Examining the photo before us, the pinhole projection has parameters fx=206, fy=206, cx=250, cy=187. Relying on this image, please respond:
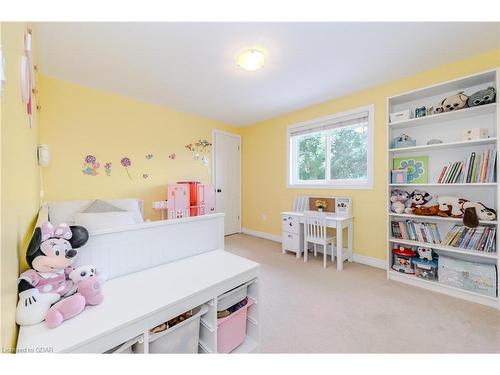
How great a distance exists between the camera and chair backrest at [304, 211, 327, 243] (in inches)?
106

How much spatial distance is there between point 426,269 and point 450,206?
26.6 inches

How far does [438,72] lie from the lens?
217 centimetres

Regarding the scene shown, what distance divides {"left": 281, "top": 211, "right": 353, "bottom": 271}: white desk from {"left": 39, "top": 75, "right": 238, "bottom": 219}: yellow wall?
1.84m

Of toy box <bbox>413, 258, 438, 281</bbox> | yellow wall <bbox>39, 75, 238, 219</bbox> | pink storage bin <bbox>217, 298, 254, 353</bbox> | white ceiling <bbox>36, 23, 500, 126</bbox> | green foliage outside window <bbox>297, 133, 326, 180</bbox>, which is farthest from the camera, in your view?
green foliage outside window <bbox>297, 133, 326, 180</bbox>

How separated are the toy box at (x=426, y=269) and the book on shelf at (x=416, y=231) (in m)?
0.21

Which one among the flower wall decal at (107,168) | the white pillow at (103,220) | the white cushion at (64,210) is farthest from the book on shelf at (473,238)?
the flower wall decal at (107,168)

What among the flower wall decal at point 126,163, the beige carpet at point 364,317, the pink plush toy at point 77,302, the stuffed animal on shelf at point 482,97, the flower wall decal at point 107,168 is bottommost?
the beige carpet at point 364,317

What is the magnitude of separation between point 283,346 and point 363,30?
238 cm

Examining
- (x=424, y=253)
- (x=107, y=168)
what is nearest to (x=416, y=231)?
(x=424, y=253)

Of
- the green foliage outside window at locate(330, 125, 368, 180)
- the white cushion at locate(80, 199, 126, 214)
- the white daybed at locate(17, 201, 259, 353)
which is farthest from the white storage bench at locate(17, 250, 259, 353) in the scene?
the green foliage outside window at locate(330, 125, 368, 180)

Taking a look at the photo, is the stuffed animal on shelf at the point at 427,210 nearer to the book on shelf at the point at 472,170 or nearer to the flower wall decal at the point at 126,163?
the book on shelf at the point at 472,170

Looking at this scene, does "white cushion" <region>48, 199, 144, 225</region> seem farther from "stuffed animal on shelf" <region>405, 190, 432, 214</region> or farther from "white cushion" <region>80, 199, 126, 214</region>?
"stuffed animal on shelf" <region>405, 190, 432, 214</region>

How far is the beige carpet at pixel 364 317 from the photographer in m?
1.35

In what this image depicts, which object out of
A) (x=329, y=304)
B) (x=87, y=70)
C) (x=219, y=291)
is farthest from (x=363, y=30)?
(x=87, y=70)
